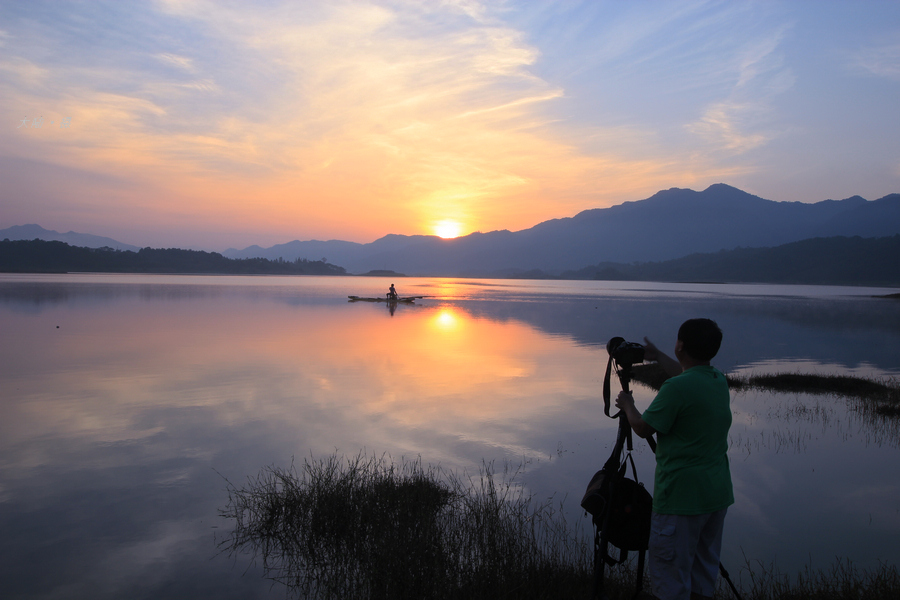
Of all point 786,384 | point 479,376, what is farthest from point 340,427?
point 786,384

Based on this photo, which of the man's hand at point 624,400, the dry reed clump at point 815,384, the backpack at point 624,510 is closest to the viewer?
the man's hand at point 624,400

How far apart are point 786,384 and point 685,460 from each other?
18586 mm

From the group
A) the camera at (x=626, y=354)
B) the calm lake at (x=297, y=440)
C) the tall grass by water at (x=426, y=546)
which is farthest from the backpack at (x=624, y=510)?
the calm lake at (x=297, y=440)

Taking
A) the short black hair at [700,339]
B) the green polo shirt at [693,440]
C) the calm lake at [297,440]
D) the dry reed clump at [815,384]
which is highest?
the short black hair at [700,339]

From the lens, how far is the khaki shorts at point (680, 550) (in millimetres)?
3695

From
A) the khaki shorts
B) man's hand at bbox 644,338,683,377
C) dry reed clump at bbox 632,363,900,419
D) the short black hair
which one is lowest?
dry reed clump at bbox 632,363,900,419

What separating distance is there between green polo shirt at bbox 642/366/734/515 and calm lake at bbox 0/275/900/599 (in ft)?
15.2

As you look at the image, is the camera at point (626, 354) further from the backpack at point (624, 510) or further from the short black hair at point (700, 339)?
the backpack at point (624, 510)

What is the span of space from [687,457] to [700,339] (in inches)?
31.8

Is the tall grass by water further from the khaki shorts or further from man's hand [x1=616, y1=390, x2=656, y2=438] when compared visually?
man's hand [x1=616, y1=390, x2=656, y2=438]

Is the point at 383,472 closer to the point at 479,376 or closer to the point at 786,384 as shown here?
the point at 479,376

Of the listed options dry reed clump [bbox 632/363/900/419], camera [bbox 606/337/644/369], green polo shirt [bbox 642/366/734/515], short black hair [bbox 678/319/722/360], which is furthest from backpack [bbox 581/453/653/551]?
dry reed clump [bbox 632/363/900/419]

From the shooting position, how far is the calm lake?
7.16 metres

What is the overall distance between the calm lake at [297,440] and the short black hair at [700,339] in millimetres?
5153
